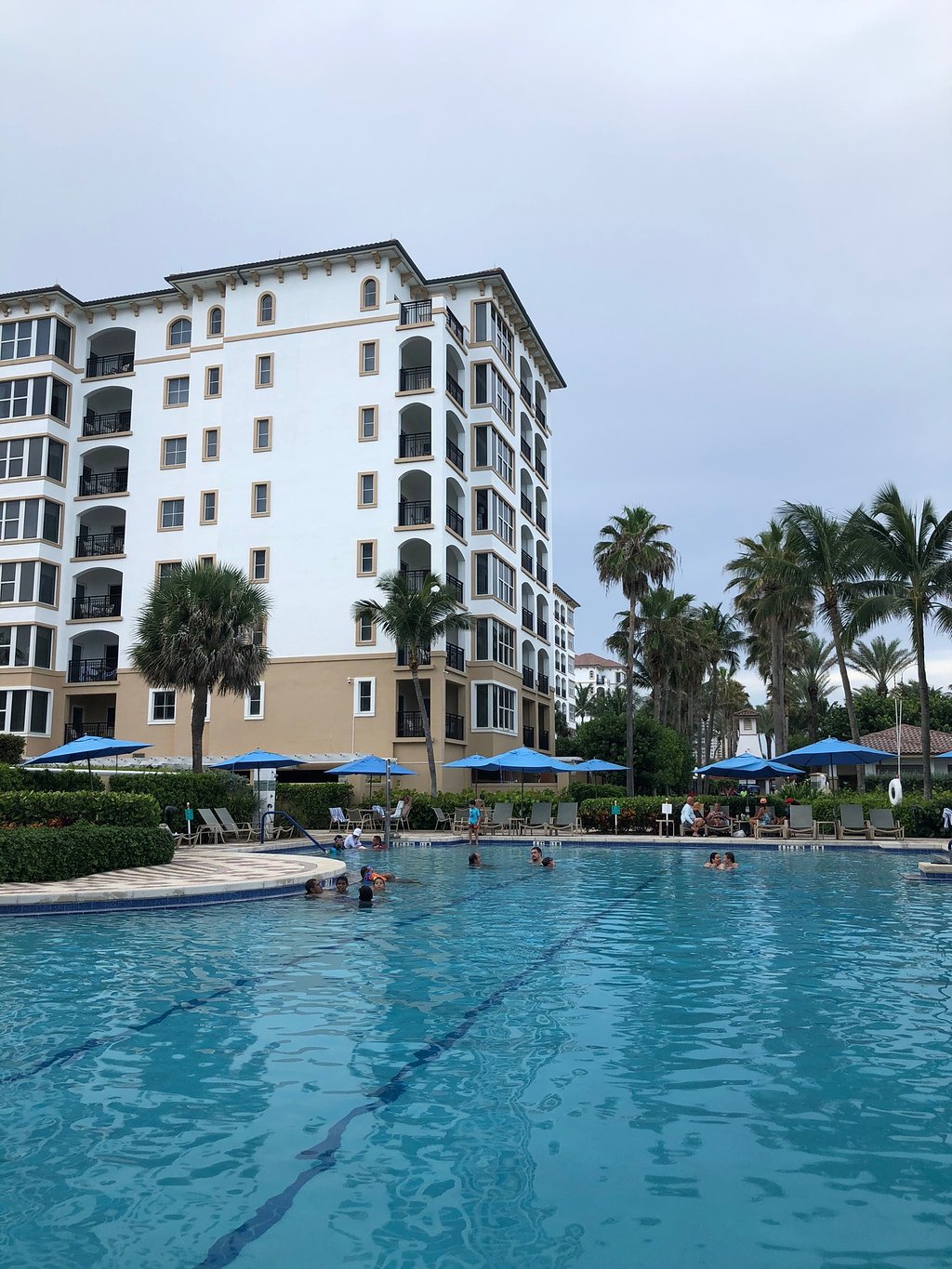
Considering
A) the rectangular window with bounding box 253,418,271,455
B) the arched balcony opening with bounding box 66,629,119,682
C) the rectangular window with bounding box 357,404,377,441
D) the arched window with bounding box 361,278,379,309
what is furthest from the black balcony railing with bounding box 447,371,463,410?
the arched balcony opening with bounding box 66,629,119,682

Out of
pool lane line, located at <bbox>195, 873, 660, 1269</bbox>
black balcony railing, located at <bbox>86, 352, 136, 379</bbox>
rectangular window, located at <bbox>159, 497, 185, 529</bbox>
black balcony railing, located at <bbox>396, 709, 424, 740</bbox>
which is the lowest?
pool lane line, located at <bbox>195, 873, 660, 1269</bbox>

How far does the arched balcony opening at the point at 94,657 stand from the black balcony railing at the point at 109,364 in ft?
38.8

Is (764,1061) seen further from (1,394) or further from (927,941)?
(1,394)

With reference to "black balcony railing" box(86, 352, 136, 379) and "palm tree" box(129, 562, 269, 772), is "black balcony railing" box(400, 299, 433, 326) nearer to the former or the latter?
"black balcony railing" box(86, 352, 136, 379)

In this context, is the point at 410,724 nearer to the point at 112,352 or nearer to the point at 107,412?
the point at 107,412

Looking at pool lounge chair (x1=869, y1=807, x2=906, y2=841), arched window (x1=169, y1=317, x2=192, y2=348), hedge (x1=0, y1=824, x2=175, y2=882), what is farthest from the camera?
arched window (x1=169, y1=317, x2=192, y2=348)

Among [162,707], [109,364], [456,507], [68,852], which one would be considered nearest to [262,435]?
[456,507]

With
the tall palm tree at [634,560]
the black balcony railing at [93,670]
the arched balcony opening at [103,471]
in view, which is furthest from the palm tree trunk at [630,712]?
the arched balcony opening at [103,471]

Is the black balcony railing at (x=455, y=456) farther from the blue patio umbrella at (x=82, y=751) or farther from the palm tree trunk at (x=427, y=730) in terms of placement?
the blue patio umbrella at (x=82, y=751)

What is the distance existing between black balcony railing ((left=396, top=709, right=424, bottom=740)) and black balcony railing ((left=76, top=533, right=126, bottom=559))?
15.1 metres

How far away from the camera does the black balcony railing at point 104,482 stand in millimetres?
45875

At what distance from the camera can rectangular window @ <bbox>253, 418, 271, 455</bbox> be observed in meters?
43.6

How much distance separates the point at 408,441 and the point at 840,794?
2175 centimetres

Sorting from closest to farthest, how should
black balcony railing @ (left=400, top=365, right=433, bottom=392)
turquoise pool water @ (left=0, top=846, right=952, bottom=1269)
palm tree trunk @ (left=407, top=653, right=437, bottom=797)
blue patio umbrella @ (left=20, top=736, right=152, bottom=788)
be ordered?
turquoise pool water @ (left=0, top=846, right=952, bottom=1269), blue patio umbrella @ (left=20, top=736, right=152, bottom=788), palm tree trunk @ (left=407, top=653, right=437, bottom=797), black balcony railing @ (left=400, top=365, right=433, bottom=392)
